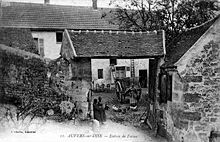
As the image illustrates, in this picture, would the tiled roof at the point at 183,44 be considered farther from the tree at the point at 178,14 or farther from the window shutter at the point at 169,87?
the tree at the point at 178,14

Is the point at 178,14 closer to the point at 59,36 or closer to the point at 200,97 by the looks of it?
the point at 200,97

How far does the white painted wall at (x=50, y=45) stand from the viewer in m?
14.8

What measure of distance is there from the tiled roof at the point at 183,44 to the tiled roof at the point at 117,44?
29 cm

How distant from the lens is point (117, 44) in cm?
645

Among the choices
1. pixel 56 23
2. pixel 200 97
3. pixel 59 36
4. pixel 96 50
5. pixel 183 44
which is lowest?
pixel 200 97

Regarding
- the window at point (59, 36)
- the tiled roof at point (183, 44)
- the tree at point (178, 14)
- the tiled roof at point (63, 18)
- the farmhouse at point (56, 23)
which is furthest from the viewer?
the window at point (59, 36)

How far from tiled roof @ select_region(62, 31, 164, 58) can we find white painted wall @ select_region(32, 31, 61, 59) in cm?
869

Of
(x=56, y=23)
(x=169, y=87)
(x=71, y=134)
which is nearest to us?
(x=71, y=134)

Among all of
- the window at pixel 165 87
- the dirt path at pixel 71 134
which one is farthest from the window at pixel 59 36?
the dirt path at pixel 71 134

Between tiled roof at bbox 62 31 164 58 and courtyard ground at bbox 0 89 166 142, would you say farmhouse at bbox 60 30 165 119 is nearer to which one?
tiled roof at bbox 62 31 164 58

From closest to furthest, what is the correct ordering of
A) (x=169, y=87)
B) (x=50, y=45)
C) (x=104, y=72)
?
(x=169, y=87), (x=104, y=72), (x=50, y=45)

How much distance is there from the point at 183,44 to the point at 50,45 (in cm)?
A: 1027

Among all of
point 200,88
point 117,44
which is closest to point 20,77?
point 117,44

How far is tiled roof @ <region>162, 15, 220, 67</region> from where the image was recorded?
5.61 metres
